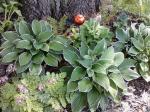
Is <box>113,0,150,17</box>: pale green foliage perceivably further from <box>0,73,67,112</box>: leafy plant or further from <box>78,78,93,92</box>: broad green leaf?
<box>0,73,67,112</box>: leafy plant

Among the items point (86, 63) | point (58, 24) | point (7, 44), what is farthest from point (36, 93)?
point (58, 24)

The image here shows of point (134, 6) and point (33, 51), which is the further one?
point (134, 6)

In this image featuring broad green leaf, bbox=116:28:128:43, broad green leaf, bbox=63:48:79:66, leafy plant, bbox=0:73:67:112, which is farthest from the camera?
broad green leaf, bbox=116:28:128:43

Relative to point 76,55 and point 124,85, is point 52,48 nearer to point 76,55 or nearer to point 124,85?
point 76,55

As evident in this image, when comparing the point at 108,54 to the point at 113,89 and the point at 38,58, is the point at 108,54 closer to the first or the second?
the point at 113,89

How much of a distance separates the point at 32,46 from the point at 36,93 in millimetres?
564

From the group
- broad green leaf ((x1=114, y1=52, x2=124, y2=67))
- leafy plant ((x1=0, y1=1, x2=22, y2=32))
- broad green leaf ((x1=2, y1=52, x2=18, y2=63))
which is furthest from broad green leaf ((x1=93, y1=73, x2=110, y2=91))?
leafy plant ((x1=0, y1=1, x2=22, y2=32))

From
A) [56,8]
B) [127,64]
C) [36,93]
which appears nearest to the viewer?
[36,93]

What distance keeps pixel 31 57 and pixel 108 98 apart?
0.99m

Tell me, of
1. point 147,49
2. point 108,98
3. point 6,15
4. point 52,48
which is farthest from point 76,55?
point 6,15

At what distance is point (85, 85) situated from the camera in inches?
145

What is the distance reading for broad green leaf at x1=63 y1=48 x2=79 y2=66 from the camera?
150 inches

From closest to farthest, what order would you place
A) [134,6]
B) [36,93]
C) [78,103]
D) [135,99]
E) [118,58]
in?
1. [36,93]
2. [78,103]
3. [118,58]
4. [135,99]
5. [134,6]

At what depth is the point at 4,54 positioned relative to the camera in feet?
12.9
